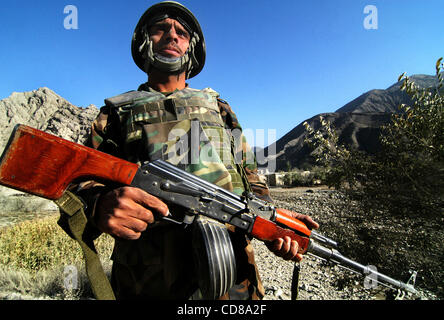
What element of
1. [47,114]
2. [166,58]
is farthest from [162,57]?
[47,114]

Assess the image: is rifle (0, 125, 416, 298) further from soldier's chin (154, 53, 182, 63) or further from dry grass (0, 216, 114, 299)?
dry grass (0, 216, 114, 299)

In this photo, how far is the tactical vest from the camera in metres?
1.75

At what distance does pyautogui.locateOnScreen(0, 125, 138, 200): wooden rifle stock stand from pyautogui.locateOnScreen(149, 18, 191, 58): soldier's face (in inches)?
57.5

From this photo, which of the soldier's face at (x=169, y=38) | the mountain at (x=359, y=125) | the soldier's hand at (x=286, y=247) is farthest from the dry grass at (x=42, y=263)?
the mountain at (x=359, y=125)

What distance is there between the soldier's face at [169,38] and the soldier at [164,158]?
0.03 ft

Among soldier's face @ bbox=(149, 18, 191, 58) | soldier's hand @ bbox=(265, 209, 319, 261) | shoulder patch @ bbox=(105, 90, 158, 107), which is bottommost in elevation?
soldier's hand @ bbox=(265, 209, 319, 261)

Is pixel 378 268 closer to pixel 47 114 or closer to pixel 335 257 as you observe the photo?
pixel 335 257

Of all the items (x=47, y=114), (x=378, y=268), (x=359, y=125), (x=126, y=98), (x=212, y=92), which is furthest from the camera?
(x=359, y=125)

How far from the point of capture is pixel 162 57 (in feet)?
7.10

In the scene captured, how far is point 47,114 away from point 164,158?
141ft

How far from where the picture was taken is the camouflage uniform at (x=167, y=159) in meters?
1.57

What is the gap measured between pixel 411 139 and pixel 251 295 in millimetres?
4525

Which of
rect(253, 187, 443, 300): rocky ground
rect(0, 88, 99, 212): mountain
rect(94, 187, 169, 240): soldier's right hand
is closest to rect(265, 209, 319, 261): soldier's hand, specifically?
rect(94, 187, 169, 240): soldier's right hand

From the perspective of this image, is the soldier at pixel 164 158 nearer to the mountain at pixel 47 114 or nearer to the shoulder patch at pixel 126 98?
the shoulder patch at pixel 126 98
